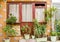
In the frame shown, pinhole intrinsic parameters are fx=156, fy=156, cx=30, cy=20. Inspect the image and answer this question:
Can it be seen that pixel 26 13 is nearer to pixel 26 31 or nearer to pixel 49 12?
pixel 26 31

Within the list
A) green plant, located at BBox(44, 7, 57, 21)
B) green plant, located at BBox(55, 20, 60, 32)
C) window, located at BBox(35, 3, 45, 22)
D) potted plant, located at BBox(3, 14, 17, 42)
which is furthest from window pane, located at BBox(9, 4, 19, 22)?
green plant, located at BBox(55, 20, 60, 32)

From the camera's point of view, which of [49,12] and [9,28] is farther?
[49,12]

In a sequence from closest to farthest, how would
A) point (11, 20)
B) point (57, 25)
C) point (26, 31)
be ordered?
point (11, 20)
point (26, 31)
point (57, 25)

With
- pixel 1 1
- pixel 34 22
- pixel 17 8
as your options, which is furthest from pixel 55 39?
pixel 1 1

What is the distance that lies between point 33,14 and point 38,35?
705mm

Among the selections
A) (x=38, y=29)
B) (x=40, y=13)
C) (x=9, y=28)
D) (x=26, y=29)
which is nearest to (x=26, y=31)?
(x=26, y=29)

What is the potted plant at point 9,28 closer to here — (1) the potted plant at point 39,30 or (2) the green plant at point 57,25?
(1) the potted plant at point 39,30

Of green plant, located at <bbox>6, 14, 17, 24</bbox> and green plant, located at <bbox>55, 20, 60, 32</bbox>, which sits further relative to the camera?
green plant, located at <bbox>55, 20, 60, 32</bbox>

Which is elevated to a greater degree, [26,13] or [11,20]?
[26,13]

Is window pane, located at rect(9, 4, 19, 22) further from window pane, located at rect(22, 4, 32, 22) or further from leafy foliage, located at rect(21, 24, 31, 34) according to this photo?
leafy foliage, located at rect(21, 24, 31, 34)

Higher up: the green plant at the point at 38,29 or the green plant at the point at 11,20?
the green plant at the point at 11,20

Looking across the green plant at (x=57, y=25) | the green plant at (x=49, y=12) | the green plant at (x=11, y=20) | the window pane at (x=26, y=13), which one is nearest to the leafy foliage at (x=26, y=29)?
the window pane at (x=26, y=13)

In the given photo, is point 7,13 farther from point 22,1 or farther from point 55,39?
point 55,39

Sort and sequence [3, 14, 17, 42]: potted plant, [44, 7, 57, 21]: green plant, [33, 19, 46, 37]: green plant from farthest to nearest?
[44, 7, 57, 21]: green plant
[33, 19, 46, 37]: green plant
[3, 14, 17, 42]: potted plant
